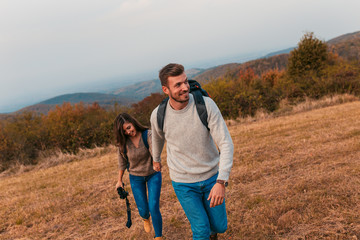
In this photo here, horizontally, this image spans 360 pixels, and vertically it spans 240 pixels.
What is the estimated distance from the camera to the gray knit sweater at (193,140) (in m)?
2.18

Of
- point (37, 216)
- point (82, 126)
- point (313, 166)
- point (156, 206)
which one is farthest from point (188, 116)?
point (82, 126)

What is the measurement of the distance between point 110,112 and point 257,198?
12.2 metres

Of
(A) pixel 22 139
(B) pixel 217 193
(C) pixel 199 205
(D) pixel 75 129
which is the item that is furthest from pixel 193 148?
(A) pixel 22 139

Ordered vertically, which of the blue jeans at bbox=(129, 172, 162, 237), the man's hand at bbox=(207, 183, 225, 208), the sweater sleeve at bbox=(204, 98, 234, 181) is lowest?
the blue jeans at bbox=(129, 172, 162, 237)

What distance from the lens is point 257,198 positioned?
14.0ft

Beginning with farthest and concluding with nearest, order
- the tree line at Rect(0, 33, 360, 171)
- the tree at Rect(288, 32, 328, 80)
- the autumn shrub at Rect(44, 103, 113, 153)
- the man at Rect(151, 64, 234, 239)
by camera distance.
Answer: the tree at Rect(288, 32, 328, 80)
the autumn shrub at Rect(44, 103, 113, 153)
the tree line at Rect(0, 33, 360, 171)
the man at Rect(151, 64, 234, 239)

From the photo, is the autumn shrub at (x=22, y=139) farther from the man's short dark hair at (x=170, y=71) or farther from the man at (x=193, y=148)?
the man's short dark hair at (x=170, y=71)

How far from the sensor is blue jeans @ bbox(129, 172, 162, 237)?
132 inches

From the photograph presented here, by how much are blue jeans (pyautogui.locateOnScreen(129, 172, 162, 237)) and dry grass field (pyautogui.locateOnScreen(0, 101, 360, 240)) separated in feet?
1.68

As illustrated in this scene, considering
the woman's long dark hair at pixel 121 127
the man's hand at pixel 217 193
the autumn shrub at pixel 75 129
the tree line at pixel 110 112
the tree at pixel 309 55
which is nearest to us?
the man's hand at pixel 217 193

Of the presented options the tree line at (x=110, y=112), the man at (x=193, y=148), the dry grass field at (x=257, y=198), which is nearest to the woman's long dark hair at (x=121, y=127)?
the man at (x=193, y=148)

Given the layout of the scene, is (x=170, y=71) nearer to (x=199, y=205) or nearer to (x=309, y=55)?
(x=199, y=205)

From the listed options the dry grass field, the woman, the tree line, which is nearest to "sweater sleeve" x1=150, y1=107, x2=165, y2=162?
the woman

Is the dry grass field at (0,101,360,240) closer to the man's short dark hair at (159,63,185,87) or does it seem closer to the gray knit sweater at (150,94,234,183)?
the gray knit sweater at (150,94,234,183)
